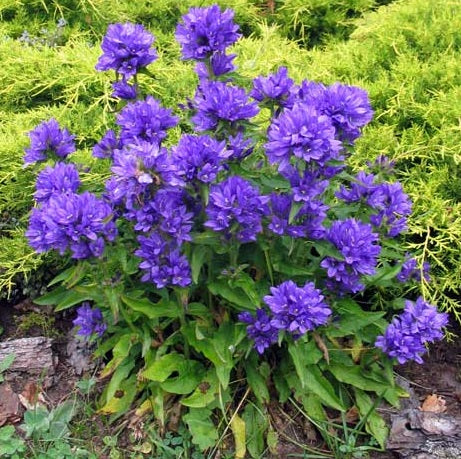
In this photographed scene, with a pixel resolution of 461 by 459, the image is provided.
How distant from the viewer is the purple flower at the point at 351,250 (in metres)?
2.12

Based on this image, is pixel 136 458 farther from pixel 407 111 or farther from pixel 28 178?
pixel 407 111

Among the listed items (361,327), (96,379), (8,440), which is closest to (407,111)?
(361,327)

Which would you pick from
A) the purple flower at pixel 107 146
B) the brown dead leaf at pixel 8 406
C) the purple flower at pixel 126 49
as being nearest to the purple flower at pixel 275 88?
the purple flower at pixel 126 49

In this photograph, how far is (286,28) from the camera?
4.54 meters

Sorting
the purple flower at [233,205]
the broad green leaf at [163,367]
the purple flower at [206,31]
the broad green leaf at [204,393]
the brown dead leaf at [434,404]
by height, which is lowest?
the brown dead leaf at [434,404]

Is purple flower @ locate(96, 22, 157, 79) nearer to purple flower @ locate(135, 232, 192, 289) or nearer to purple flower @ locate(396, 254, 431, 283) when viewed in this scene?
purple flower @ locate(135, 232, 192, 289)

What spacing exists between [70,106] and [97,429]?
1.75m

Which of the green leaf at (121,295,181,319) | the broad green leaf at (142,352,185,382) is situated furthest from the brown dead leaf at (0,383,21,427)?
the green leaf at (121,295,181,319)

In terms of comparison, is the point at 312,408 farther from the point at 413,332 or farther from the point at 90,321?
the point at 90,321

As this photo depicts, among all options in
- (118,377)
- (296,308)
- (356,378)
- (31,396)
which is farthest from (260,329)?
(31,396)

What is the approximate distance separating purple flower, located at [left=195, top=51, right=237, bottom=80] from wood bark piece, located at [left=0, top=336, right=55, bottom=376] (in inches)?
54.4

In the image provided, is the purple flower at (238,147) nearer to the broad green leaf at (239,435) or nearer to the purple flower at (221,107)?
the purple flower at (221,107)

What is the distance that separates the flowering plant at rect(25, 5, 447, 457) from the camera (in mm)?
1982

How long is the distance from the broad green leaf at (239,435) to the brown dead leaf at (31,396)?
2.72 ft
